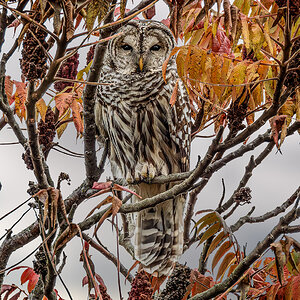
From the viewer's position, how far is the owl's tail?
16.1 feet

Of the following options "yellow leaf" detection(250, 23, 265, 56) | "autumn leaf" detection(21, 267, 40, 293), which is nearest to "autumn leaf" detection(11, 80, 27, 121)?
"autumn leaf" detection(21, 267, 40, 293)

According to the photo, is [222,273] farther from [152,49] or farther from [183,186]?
[152,49]

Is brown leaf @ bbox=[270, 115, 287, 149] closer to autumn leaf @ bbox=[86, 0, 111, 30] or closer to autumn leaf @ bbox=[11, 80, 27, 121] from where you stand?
autumn leaf @ bbox=[86, 0, 111, 30]

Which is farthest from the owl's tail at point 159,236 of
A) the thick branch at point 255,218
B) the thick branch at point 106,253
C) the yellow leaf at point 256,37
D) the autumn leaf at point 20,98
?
the yellow leaf at point 256,37

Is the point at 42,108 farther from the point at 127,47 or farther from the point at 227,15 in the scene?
the point at 127,47

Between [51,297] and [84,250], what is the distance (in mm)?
524

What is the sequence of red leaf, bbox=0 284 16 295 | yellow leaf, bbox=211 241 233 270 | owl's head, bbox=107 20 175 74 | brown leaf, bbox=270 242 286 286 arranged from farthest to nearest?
1. owl's head, bbox=107 20 175 74
2. red leaf, bbox=0 284 16 295
3. yellow leaf, bbox=211 241 233 270
4. brown leaf, bbox=270 242 286 286

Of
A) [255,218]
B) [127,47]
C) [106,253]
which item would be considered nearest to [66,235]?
[106,253]

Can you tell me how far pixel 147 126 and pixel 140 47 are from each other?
84 centimetres

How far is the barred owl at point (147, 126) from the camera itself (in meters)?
4.98

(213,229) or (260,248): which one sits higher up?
(213,229)

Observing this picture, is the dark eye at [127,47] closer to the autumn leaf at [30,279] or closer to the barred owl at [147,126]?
the barred owl at [147,126]

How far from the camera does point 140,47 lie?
5.16 metres

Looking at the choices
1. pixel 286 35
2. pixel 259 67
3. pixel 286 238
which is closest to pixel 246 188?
pixel 259 67
